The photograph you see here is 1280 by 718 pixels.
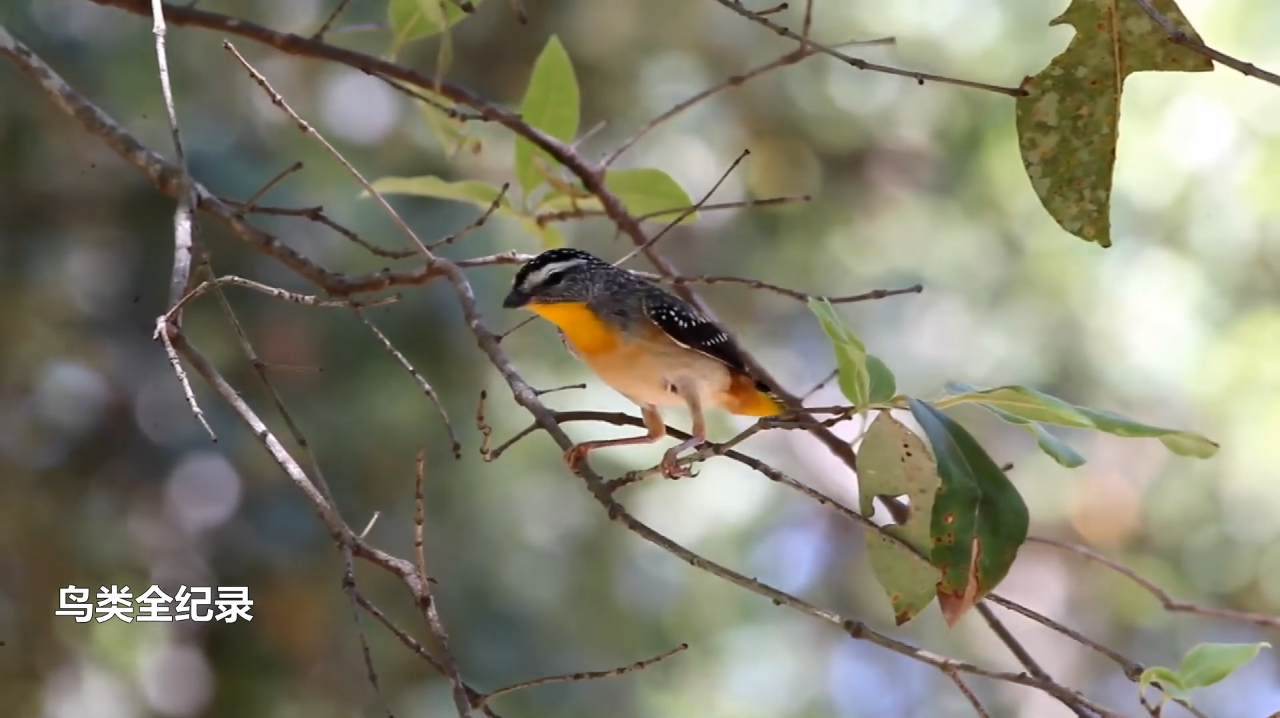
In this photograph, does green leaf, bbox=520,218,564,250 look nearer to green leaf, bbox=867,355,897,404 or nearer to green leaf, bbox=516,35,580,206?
green leaf, bbox=516,35,580,206

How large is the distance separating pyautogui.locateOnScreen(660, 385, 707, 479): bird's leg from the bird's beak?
1.26 feet

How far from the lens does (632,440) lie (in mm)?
2318

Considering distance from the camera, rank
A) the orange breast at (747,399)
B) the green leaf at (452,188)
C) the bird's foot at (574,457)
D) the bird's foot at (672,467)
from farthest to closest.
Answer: the orange breast at (747,399)
the green leaf at (452,188)
the bird's foot at (672,467)
the bird's foot at (574,457)

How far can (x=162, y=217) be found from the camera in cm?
375

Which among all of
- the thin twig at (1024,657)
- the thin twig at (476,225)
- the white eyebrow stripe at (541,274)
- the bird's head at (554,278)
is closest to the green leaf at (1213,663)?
the thin twig at (1024,657)

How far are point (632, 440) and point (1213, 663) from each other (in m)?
1.15

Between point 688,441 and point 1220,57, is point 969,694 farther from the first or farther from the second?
point 688,441

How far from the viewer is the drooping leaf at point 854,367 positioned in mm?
1406

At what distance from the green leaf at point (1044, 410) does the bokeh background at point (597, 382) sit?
1371mm

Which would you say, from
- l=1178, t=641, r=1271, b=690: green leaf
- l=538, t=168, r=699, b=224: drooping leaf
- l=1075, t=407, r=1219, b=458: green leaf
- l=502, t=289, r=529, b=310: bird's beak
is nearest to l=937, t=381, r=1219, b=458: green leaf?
l=1075, t=407, r=1219, b=458: green leaf

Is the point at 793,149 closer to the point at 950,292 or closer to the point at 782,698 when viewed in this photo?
the point at 950,292

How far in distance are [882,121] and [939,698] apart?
98.1 inches

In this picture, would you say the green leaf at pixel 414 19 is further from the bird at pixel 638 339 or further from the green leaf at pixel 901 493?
the green leaf at pixel 901 493

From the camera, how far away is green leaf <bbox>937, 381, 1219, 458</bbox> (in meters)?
1.40
